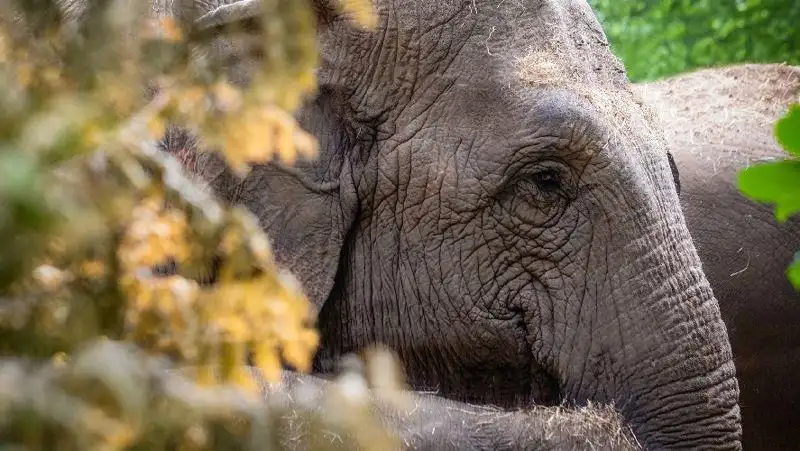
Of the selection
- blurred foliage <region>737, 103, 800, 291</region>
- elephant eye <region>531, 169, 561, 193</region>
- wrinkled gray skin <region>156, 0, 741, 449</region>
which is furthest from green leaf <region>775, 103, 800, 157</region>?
elephant eye <region>531, 169, 561, 193</region>

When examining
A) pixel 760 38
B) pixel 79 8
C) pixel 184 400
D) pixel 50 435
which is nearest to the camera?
pixel 50 435

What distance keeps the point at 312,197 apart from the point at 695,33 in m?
4.08

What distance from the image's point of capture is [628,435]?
9.14ft

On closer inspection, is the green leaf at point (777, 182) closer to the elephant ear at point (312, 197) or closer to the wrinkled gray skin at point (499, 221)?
the wrinkled gray skin at point (499, 221)

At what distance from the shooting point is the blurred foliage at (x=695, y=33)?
6266mm

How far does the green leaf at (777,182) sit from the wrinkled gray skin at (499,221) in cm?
131

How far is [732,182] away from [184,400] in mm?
3828

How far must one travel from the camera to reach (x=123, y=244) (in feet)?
3.95

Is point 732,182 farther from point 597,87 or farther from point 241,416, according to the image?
point 241,416

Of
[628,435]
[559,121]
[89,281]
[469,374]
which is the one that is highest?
[559,121]

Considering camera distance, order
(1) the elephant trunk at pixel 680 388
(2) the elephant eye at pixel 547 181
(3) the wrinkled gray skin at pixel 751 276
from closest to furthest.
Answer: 1. (1) the elephant trunk at pixel 680 388
2. (2) the elephant eye at pixel 547 181
3. (3) the wrinkled gray skin at pixel 751 276

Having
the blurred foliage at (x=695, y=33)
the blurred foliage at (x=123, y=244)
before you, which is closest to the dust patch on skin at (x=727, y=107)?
the blurred foliage at (x=695, y=33)

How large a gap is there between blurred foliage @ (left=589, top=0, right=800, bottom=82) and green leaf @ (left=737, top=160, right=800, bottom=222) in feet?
16.0

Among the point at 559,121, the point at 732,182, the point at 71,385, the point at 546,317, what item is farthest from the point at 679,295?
the point at 71,385
